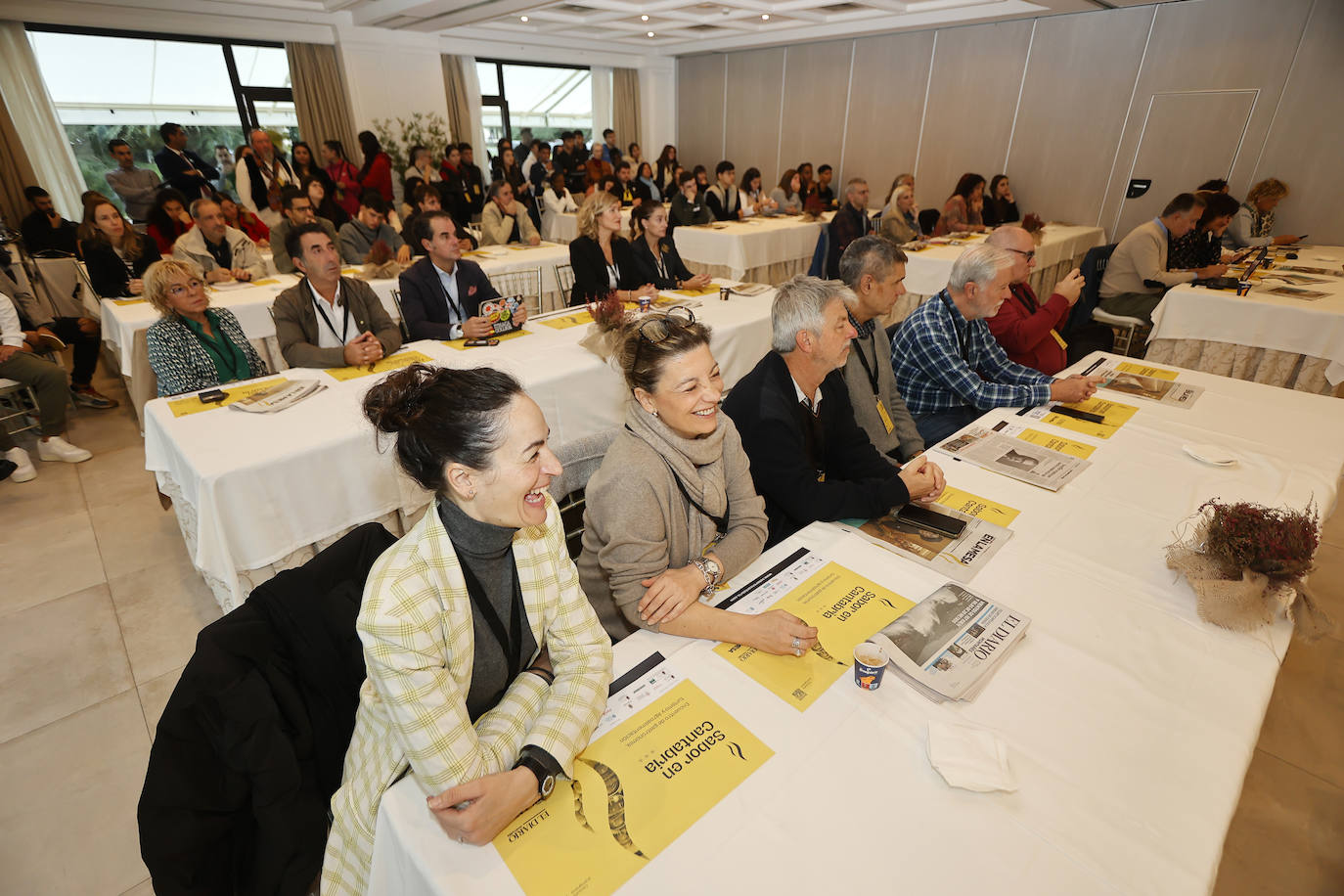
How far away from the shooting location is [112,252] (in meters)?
4.15

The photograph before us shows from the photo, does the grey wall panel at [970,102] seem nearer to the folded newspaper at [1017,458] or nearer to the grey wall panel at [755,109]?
the grey wall panel at [755,109]

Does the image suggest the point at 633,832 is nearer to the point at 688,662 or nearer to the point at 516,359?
the point at 688,662

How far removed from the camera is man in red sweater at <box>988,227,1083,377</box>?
113 inches

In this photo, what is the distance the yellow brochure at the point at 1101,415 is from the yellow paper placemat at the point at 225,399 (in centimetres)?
316

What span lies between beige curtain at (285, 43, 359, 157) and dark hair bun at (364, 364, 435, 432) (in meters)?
9.69

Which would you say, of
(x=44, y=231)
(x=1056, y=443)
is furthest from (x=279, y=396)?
(x=44, y=231)

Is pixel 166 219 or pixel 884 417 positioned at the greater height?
pixel 166 219

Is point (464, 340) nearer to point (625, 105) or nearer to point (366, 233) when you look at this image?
point (366, 233)

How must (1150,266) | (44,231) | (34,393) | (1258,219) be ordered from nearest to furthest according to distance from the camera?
1. (34,393)
2. (1150,266)
3. (44,231)
4. (1258,219)

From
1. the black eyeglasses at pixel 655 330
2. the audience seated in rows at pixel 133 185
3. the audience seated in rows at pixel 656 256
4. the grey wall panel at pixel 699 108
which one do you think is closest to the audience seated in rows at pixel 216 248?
the audience seated in rows at pixel 656 256

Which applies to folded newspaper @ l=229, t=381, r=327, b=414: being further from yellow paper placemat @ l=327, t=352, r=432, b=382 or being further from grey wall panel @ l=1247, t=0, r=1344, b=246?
grey wall panel @ l=1247, t=0, r=1344, b=246

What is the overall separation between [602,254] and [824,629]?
343cm

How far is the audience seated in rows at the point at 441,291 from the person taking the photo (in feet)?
10.6

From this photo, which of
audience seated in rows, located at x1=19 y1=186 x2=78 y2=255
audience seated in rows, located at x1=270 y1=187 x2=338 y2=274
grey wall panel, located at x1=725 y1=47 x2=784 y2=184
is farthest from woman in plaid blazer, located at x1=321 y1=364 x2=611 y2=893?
grey wall panel, located at x1=725 y1=47 x2=784 y2=184
